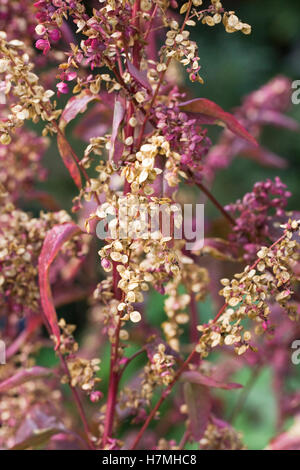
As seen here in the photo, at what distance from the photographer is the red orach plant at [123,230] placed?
1.62 ft

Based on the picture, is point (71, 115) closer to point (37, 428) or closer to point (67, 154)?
point (67, 154)

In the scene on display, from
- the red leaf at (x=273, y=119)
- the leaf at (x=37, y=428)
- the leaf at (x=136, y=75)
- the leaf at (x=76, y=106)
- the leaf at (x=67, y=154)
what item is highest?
the leaf at (x=136, y=75)

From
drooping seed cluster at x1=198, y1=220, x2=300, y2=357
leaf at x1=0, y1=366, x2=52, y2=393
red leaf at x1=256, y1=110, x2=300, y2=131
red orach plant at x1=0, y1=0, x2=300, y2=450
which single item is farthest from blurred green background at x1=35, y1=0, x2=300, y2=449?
drooping seed cluster at x1=198, y1=220, x2=300, y2=357

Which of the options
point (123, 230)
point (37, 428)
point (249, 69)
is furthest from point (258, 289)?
point (249, 69)

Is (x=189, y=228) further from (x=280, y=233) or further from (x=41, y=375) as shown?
(x=41, y=375)

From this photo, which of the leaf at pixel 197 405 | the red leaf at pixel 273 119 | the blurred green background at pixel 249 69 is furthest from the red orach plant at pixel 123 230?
the blurred green background at pixel 249 69

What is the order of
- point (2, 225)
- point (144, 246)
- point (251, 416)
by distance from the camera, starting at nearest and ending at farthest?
point (144, 246) < point (2, 225) < point (251, 416)

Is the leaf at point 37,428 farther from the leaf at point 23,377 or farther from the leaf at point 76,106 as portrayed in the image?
the leaf at point 76,106

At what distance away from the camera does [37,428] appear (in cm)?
70

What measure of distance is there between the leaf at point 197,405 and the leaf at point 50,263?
18cm

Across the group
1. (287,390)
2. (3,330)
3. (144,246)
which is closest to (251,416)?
(287,390)

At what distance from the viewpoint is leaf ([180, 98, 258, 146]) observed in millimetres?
559

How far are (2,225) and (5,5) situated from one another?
0.32m

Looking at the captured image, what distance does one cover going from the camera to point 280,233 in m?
0.62
